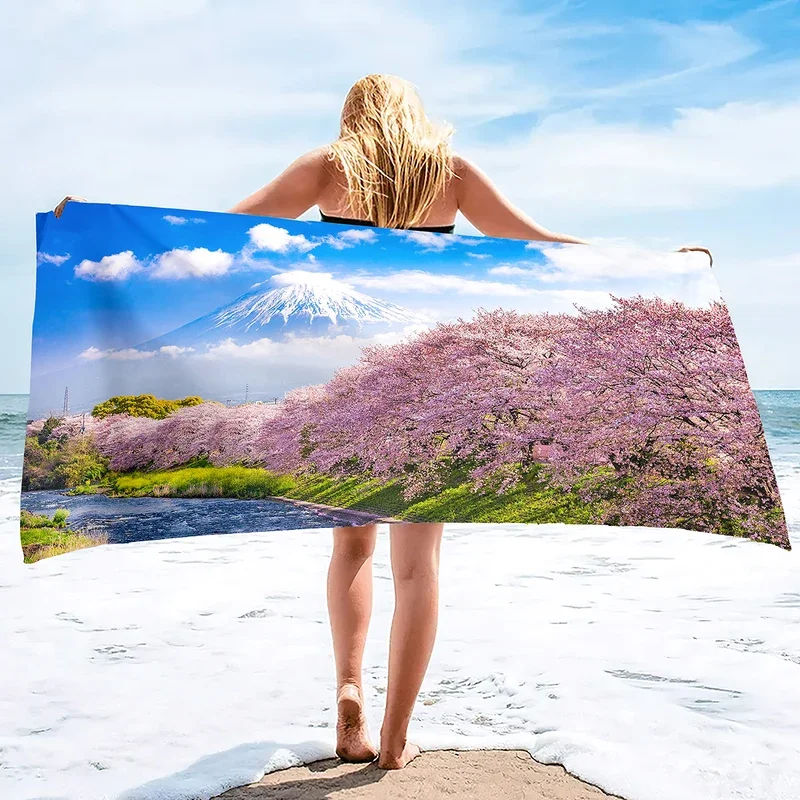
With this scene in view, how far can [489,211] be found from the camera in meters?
2.04

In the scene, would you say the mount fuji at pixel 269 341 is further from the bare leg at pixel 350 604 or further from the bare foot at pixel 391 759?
the bare foot at pixel 391 759

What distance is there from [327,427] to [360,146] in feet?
1.94

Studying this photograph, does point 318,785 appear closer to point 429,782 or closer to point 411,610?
point 429,782

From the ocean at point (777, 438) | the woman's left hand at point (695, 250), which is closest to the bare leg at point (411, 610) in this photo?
the woman's left hand at point (695, 250)

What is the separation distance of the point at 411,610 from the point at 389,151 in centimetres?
95

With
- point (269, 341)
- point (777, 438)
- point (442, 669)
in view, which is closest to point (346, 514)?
point (269, 341)

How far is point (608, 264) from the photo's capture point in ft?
7.04

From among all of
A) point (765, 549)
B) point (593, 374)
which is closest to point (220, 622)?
point (593, 374)

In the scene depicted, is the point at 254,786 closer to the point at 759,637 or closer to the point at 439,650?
the point at 439,650

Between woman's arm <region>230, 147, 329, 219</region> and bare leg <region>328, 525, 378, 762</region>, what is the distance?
2.35 ft

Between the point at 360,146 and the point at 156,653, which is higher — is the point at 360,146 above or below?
above

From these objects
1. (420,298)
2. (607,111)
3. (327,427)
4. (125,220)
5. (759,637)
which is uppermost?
(607,111)

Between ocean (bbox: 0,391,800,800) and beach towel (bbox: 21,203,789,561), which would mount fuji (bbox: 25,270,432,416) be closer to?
beach towel (bbox: 21,203,789,561)

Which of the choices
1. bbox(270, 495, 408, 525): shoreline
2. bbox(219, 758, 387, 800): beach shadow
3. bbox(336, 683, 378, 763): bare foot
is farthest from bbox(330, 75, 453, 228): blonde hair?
bbox(219, 758, 387, 800): beach shadow
